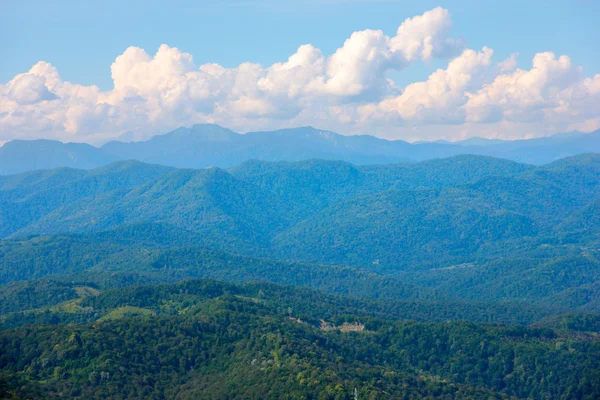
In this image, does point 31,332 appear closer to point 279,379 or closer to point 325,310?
point 279,379

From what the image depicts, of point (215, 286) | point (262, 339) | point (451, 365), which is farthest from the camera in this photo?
point (215, 286)

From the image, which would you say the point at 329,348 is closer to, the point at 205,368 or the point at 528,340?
the point at 205,368

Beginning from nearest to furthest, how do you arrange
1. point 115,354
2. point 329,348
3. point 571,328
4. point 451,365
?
1. point 115,354
2. point 329,348
3. point 451,365
4. point 571,328

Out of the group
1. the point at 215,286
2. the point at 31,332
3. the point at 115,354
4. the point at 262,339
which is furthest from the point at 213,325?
the point at 215,286

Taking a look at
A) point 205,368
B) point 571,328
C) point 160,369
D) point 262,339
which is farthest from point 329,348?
point 571,328

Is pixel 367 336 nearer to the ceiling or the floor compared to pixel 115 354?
nearer to the floor

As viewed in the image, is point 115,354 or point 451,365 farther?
point 451,365

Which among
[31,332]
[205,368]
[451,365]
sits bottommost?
[451,365]
